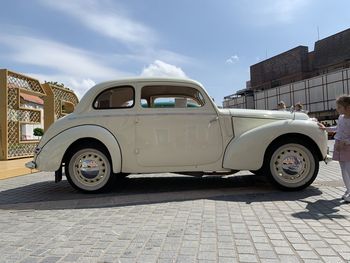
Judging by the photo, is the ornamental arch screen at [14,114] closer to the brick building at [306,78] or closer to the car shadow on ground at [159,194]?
the car shadow on ground at [159,194]

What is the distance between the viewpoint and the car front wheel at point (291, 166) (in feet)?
20.1

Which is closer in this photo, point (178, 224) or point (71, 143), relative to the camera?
point (178, 224)

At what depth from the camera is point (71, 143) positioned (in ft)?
20.3

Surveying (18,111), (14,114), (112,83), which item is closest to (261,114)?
(112,83)

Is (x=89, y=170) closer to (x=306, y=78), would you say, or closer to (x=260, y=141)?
(x=260, y=141)

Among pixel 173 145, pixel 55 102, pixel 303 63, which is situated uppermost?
pixel 303 63

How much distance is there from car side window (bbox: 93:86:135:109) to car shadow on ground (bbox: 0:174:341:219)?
4.61 ft

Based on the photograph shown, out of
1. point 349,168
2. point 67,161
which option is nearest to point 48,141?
point 67,161

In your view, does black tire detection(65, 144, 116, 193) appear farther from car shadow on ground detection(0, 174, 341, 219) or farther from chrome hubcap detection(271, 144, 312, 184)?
chrome hubcap detection(271, 144, 312, 184)

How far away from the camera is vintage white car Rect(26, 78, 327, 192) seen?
6.16m

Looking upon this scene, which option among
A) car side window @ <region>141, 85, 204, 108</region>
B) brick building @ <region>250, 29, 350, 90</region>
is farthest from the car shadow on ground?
brick building @ <region>250, 29, 350, 90</region>

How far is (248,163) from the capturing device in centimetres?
619

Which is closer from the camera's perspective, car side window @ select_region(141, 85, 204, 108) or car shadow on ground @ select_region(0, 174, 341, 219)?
car shadow on ground @ select_region(0, 174, 341, 219)

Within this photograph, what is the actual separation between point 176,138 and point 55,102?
8.99 meters
